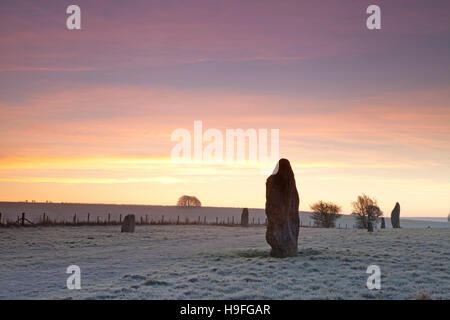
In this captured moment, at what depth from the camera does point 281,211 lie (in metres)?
22.0

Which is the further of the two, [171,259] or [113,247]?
[113,247]

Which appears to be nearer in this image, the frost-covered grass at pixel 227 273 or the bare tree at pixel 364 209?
the frost-covered grass at pixel 227 273

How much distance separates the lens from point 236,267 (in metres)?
19.5

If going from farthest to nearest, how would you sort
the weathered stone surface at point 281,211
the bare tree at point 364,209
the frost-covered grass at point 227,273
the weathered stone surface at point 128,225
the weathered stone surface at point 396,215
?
1. the bare tree at point 364,209
2. the weathered stone surface at point 396,215
3. the weathered stone surface at point 128,225
4. the weathered stone surface at point 281,211
5. the frost-covered grass at point 227,273

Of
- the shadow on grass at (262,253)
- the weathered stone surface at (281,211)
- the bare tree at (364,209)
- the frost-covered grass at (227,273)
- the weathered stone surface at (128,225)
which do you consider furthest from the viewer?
the bare tree at (364,209)

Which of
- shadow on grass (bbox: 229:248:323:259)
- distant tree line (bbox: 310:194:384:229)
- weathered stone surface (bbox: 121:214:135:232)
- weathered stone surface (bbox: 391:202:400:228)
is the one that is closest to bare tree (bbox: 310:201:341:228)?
distant tree line (bbox: 310:194:384:229)

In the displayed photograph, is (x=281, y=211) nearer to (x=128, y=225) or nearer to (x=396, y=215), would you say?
(x=128, y=225)

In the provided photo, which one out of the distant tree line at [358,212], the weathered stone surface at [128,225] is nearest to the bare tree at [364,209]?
the distant tree line at [358,212]

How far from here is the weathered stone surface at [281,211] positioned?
72.7 ft

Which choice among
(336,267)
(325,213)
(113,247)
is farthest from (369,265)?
(325,213)

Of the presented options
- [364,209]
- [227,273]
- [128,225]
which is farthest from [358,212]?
[227,273]

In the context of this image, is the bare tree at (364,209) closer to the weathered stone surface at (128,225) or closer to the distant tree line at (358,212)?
the distant tree line at (358,212)
